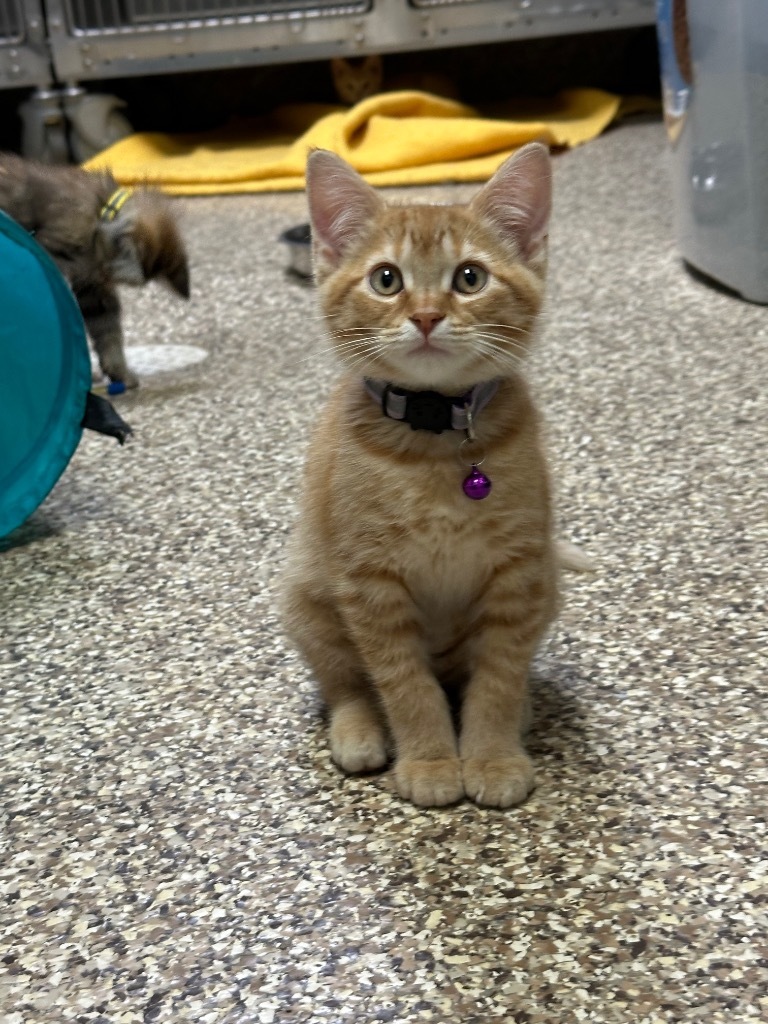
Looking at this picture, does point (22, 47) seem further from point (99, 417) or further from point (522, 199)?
point (522, 199)

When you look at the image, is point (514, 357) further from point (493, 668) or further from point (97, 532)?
point (97, 532)

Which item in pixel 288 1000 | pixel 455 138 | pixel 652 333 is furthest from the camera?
pixel 455 138

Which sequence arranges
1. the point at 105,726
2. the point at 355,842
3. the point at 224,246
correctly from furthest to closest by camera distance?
the point at 224,246 → the point at 105,726 → the point at 355,842

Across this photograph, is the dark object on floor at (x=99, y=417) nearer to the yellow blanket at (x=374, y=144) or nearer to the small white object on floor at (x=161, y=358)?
the small white object on floor at (x=161, y=358)

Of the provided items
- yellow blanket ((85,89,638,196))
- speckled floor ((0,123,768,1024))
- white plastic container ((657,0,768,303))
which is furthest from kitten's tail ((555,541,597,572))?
yellow blanket ((85,89,638,196))

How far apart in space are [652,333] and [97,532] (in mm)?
1304

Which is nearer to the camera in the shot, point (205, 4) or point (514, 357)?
point (514, 357)

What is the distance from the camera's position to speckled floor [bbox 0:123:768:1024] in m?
0.91

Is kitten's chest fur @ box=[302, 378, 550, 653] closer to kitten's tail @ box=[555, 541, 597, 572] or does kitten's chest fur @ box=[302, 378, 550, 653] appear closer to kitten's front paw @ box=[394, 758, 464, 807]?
kitten's front paw @ box=[394, 758, 464, 807]

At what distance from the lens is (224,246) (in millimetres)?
3328

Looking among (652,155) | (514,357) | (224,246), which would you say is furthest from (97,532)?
(652,155)

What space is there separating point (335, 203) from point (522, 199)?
0.65ft

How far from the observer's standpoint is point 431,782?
111cm

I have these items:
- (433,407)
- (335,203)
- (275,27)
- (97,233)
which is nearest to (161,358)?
(97,233)
